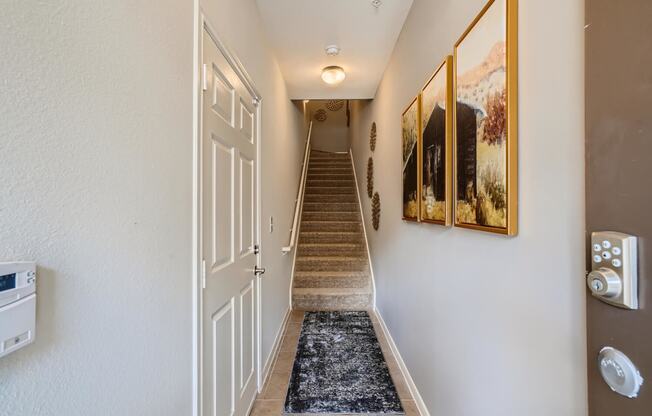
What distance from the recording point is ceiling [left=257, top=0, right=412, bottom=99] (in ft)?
6.95

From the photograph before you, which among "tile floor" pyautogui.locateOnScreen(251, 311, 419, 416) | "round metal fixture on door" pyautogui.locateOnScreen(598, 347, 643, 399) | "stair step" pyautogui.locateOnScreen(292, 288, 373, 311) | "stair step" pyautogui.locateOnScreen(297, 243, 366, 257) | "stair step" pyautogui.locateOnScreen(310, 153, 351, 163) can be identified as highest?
"stair step" pyautogui.locateOnScreen(310, 153, 351, 163)

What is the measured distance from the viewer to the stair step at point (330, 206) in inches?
207

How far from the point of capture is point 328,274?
4008 millimetres

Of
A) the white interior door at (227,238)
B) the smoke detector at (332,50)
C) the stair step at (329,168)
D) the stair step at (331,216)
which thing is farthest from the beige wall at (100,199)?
the stair step at (329,168)

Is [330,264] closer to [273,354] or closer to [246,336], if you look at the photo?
[273,354]

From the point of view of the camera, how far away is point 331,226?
16.1 ft

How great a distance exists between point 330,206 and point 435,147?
3.80 m

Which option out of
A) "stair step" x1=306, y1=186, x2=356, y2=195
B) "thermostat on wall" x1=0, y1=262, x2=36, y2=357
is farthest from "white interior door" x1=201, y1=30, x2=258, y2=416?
"stair step" x1=306, y1=186, x2=356, y2=195

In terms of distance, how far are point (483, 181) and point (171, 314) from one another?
118 cm

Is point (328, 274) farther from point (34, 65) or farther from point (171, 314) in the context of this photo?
point (34, 65)

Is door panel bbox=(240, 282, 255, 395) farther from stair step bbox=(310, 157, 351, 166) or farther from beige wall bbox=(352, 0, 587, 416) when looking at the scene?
stair step bbox=(310, 157, 351, 166)

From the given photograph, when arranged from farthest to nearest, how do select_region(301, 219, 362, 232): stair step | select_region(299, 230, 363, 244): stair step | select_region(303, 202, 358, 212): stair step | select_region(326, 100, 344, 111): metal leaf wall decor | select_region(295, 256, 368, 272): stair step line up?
select_region(326, 100, 344, 111): metal leaf wall decor < select_region(303, 202, 358, 212): stair step < select_region(301, 219, 362, 232): stair step < select_region(299, 230, 363, 244): stair step < select_region(295, 256, 368, 272): stair step

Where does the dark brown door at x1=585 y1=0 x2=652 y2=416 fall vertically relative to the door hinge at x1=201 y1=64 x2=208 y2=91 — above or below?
below

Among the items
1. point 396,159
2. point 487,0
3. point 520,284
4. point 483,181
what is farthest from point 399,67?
point 520,284
